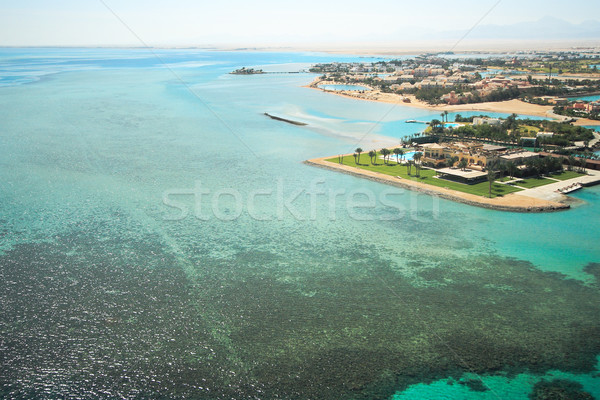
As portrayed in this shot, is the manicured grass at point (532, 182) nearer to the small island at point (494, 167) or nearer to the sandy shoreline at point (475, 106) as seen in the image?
the small island at point (494, 167)

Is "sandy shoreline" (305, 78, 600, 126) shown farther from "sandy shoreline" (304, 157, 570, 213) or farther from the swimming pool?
"sandy shoreline" (304, 157, 570, 213)

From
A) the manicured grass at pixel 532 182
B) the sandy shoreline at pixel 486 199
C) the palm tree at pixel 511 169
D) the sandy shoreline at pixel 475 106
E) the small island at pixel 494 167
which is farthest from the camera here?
the sandy shoreline at pixel 475 106

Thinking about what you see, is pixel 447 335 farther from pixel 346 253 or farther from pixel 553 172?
pixel 553 172

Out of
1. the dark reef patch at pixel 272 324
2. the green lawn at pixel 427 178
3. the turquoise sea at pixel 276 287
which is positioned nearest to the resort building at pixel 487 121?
the green lawn at pixel 427 178

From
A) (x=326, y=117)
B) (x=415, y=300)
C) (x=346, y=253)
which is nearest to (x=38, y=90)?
(x=326, y=117)

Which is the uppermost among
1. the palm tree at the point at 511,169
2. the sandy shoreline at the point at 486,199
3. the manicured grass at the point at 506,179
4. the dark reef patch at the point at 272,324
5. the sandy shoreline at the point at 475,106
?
the sandy shoreline at the point at 475,106

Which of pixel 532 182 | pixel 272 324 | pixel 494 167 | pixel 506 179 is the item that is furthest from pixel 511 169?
pixel 272 324
